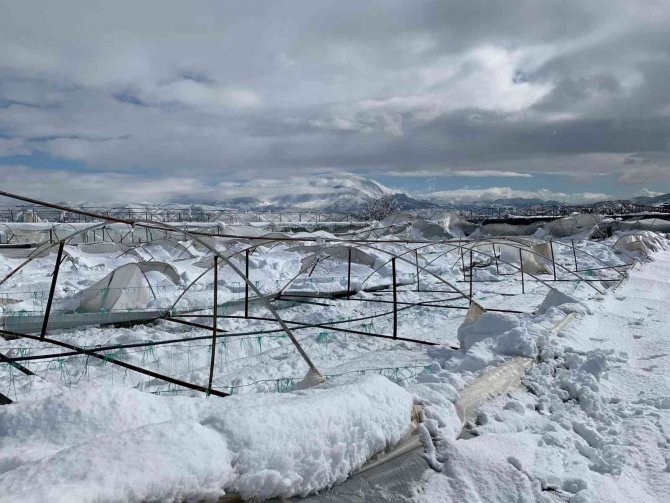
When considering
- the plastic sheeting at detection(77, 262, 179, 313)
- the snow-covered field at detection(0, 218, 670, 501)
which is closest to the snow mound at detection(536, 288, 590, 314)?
the snow-covered field at detection(0, 218, 670, 501)

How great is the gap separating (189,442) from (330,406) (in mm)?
914

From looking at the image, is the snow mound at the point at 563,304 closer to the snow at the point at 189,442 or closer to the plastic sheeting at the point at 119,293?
the snow at the point at 189,442

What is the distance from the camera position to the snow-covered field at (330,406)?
265 cm

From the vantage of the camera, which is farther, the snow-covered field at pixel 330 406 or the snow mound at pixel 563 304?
the snow mound at pixel 563 304

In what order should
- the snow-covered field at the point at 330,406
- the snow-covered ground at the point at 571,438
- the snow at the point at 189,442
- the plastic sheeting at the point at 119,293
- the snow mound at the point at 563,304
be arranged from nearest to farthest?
the snow at the point at 189,442, the snow-covered field at the point at 330,406, the snow-covered ground at the point at 571,438, the snow mound at the point at 563,304, the plastic sheeting at the point at 119,293

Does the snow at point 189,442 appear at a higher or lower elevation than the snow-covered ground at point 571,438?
higher

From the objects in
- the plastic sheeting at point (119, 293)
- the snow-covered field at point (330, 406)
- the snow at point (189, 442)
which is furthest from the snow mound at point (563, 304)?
the plastic sheeting at point (119, 293)

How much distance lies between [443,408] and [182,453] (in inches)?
84.0

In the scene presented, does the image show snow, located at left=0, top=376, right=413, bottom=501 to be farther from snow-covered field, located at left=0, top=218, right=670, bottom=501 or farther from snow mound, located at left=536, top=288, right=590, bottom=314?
snow mound, located at left=536, top=288, right=590, bottom=314

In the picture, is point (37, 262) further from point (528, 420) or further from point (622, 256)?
point (622, 256)

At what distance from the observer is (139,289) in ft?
39.4

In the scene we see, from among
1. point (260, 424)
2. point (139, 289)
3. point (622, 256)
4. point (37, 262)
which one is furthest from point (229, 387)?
point (622, 256)

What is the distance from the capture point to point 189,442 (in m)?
2.68

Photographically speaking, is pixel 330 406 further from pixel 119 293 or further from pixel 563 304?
pixel 119 293
